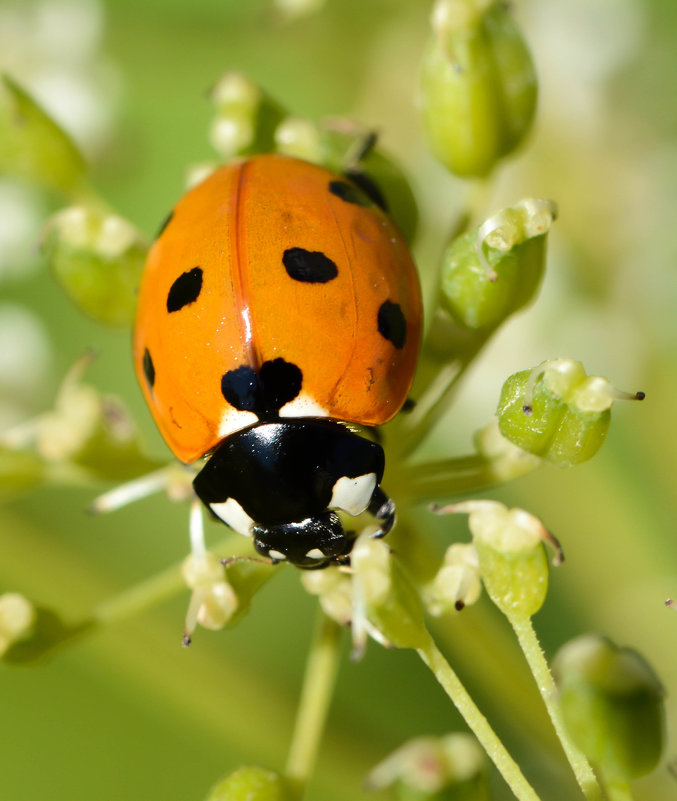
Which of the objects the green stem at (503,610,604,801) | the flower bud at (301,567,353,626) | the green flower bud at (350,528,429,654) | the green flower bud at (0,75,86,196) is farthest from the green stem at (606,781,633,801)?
the green flower bud at (0,75,86,196)

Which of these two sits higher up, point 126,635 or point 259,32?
point 259,32

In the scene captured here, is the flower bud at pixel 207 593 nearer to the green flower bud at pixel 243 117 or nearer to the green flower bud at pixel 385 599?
the green flower bud at pixel 385 599

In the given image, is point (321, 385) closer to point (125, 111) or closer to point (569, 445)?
point (569, 445)

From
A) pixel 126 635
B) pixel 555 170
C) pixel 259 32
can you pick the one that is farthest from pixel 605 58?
pixel 126 635

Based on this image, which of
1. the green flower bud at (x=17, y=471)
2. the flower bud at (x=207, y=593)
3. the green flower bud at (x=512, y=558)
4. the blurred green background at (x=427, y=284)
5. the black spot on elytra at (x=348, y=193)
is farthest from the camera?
the blurred green background at (x=427, y=284)

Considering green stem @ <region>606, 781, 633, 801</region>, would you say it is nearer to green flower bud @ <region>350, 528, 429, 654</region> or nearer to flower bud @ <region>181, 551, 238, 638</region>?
green flower bud @ <region>350, 528, 429, 654</region>

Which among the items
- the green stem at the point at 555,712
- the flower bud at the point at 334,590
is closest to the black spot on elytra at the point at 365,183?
the flower bud at the point at 334,590
